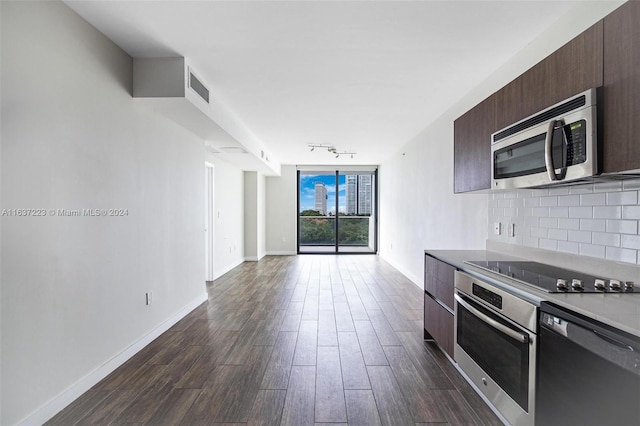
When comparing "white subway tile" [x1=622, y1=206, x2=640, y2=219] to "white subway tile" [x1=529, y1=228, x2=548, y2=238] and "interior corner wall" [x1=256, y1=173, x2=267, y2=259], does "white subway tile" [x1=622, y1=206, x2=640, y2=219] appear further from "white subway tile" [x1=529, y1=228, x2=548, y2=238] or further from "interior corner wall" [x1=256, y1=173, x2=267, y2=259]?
"interior corner wall" [x1=256, y1=173, x2=267, y2=259]

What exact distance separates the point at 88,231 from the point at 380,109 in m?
3.39

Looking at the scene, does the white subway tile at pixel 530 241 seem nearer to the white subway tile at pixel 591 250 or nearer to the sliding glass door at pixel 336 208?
the white subway tile at pixel 591 250

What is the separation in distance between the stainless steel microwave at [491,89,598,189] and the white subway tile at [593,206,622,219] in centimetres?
38

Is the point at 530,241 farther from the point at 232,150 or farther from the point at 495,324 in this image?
the point at 232,150

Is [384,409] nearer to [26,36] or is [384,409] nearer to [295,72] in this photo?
[295,72]

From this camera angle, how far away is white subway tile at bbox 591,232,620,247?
1719mm

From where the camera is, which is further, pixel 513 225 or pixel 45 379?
pixel 513 225

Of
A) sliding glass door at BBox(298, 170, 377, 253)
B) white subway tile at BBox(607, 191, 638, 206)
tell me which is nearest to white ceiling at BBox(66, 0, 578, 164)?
white subway tile at BBox(607, 191, 638, 206)

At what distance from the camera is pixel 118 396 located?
2.13 meters

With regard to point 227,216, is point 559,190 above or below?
above

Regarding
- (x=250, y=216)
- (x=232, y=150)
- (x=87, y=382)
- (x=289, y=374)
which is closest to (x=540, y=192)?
(x=289, y=374)

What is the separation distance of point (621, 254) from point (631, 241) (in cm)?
10

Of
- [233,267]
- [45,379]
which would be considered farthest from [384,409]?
[233,267]

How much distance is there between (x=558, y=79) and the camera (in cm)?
168
